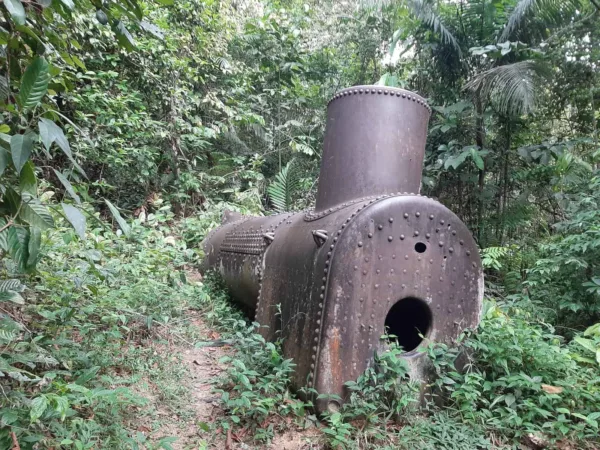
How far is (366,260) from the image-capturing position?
99.0 inches

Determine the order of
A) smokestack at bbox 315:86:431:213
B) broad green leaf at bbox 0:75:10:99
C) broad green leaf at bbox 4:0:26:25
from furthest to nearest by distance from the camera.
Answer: smokestack at bbox 315:86:431:213, broad green leaf at bbox 0:75:10:99, broad green leaf at bbox 4:0:26:25

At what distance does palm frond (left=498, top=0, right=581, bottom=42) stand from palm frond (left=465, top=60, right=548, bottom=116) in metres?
0.81

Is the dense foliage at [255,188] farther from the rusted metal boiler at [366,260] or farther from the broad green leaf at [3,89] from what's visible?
the rusted metal boiler at [366,260]

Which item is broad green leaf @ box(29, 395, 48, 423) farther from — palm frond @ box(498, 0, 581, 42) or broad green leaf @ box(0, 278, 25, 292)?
palm frond @ box(498, 0, 581, 42)

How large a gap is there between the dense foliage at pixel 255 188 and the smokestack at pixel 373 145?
3.87 feet

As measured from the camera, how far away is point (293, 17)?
9281mm

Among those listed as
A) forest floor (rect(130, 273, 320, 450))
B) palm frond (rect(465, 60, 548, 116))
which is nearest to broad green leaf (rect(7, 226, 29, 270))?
forest floor (rect(130, 273, 320, 450))

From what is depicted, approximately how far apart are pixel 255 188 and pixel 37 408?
23.3 ft

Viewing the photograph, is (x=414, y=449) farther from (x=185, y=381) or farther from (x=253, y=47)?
(x=253, y=47)

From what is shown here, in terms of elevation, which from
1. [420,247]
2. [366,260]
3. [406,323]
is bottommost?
[406,323]

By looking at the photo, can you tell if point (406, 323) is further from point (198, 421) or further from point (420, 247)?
point (198, 421)

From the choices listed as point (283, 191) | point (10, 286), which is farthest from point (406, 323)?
point (283, 191)

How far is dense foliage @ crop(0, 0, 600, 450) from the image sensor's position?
5.73 ft

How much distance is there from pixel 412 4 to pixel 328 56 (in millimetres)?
3656
